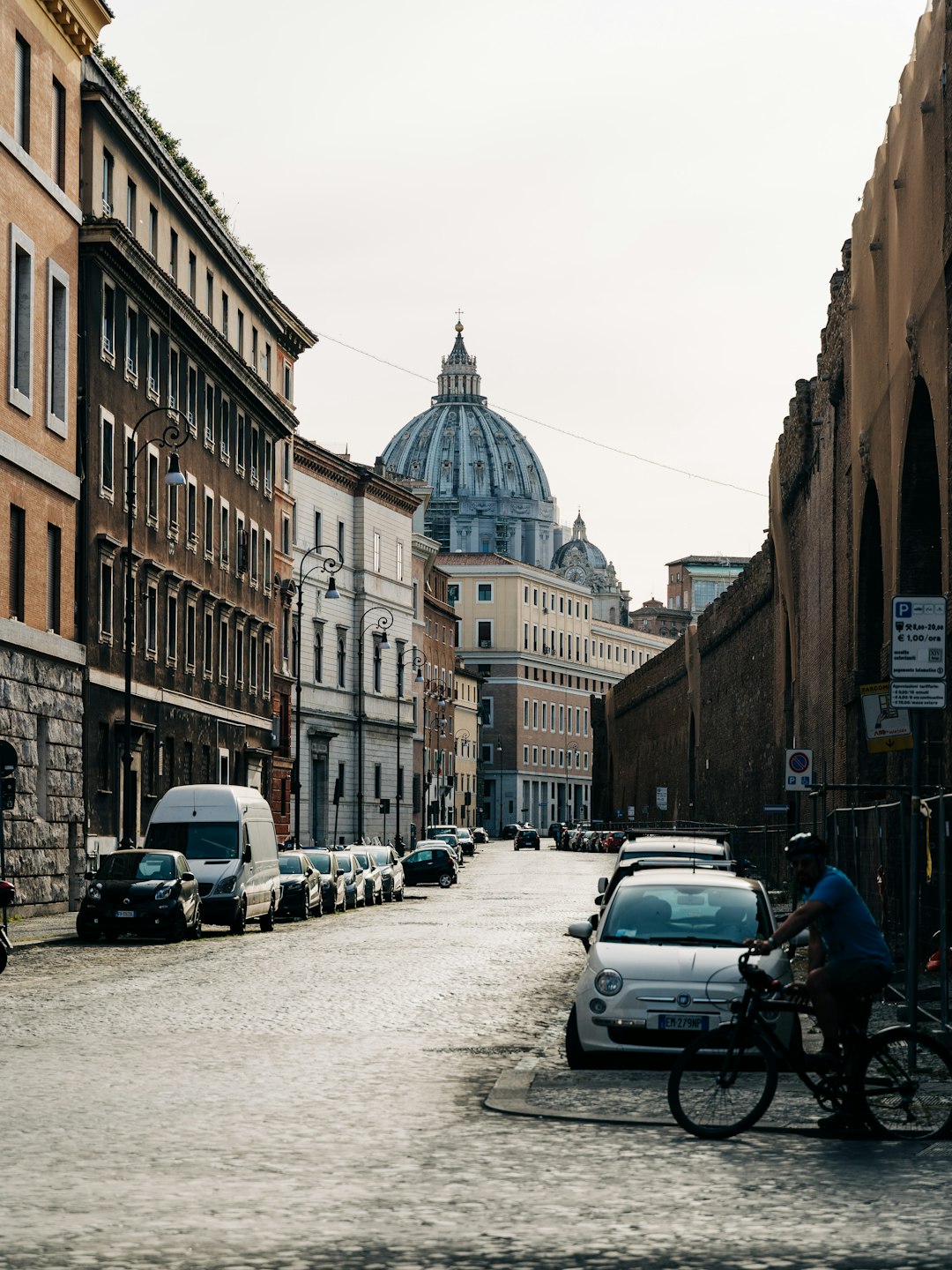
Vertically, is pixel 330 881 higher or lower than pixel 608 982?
lower

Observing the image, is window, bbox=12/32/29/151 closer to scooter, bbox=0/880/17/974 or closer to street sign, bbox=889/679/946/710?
scooter, bbox=0/880/17/974

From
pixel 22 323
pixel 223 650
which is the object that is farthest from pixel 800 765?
pixel 223 650

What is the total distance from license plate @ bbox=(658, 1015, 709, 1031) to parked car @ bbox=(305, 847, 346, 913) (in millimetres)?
29819

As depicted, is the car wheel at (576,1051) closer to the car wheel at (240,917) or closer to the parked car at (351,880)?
the car wheel at (240,917)

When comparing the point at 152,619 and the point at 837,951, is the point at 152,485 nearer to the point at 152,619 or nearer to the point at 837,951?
the point at 152,619

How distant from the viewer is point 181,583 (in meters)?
54.9

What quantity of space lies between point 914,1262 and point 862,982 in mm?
3611

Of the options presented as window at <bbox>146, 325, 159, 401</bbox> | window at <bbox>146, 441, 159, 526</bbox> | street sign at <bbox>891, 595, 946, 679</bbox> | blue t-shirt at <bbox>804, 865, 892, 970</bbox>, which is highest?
window at <bbox>146, 325, 159, 401</bbox>

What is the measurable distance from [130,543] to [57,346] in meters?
4.29

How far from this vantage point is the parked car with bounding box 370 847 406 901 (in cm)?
5291

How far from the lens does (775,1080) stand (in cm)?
1141

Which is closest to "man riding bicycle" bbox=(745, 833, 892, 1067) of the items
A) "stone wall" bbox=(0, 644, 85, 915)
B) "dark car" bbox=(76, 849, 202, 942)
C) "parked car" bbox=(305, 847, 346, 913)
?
"dark car" bbox=(76, 849, 202, 942)

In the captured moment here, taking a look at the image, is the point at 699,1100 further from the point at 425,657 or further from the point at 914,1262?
the point at 425,657

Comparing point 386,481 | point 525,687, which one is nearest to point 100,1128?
point 386,481
